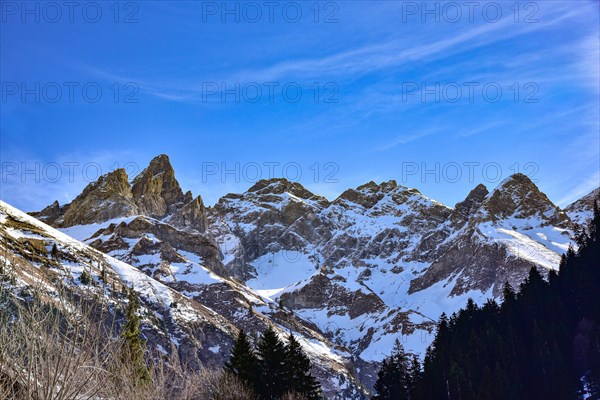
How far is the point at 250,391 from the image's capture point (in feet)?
167

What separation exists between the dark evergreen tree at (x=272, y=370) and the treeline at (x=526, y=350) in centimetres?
2960

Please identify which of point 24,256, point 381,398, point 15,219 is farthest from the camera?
point 15,219

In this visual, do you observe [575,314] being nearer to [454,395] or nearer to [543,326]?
[543,326]

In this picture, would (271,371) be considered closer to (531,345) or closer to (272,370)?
(272,370)

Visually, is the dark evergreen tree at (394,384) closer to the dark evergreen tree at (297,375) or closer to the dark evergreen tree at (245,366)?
the dark evergreen tree at (297,375)

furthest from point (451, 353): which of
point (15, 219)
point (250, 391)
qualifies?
point (15, 219)

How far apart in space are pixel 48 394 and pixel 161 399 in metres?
22.1

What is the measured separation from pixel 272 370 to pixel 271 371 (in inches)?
5.1

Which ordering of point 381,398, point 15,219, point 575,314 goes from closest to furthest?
point 381,398 → point 575,314 → point 15,219

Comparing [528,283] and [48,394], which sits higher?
[528,283]

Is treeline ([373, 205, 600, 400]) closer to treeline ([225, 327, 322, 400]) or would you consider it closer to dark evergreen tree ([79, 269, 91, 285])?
treeline ([225, 327, 322, 400])

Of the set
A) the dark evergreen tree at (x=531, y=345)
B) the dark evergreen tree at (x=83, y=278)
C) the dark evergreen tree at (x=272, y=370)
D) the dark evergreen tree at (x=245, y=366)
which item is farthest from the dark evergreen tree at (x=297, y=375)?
the dark evergreen tree at (x=531, y=345)

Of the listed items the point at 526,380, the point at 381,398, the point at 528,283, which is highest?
the point at 528,283

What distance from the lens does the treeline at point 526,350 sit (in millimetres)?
77188
